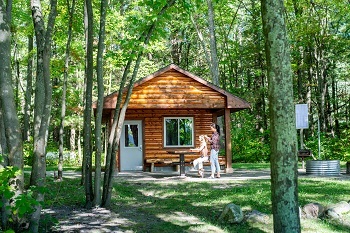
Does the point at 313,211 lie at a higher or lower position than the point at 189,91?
lower

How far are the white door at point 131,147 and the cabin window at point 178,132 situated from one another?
1.29 metres

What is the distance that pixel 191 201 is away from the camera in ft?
36.3

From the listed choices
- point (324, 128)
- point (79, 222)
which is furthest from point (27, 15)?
point (324, 128)

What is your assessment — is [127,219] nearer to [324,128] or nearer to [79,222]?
[79,222]

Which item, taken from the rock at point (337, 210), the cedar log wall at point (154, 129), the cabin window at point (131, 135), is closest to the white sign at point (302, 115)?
the cedar log wall at point (154, 129)

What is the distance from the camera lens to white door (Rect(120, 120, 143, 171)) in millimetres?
20938

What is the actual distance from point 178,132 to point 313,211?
12733 mm

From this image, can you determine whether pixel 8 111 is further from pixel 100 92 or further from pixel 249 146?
pixel 249 146

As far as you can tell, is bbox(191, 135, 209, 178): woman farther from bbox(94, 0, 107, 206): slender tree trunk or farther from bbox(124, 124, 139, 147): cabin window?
bbox(94, 0, 107, 206): slender tree trunk

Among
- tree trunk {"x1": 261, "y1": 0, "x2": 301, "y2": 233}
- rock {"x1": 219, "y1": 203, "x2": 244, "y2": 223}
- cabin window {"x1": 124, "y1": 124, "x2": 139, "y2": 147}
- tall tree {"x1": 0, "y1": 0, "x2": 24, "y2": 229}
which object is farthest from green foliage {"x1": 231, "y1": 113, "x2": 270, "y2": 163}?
tree trunk {"x1": 261, "y1": 0, "x2": 301, "y2": 233}

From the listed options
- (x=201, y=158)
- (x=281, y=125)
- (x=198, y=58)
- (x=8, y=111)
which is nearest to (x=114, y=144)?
(x=8, y=111)

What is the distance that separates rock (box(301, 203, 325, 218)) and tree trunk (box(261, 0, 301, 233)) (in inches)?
121

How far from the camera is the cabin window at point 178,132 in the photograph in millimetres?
21016

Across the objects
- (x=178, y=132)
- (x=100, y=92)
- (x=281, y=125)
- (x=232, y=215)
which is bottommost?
(x=232, y=215)
